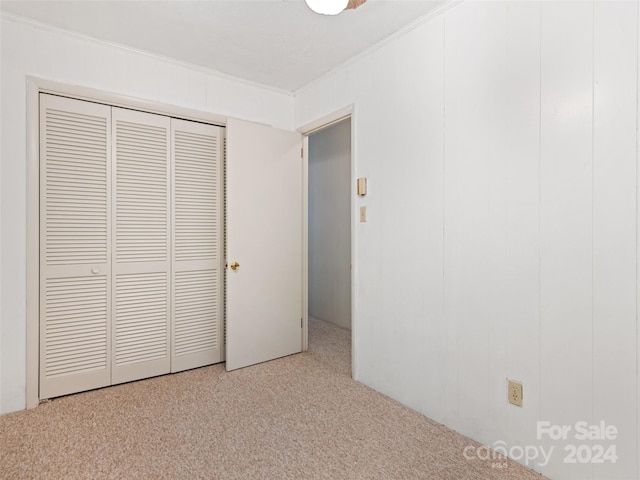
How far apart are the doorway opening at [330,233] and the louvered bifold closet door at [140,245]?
164 centimetres

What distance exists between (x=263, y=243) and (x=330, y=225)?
159 cm

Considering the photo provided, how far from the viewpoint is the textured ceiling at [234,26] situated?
6.61 feet

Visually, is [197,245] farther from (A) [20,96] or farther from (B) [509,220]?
(B) [509,220]

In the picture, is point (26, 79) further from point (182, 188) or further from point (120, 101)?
point (182, 188)

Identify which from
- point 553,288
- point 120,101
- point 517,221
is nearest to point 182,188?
point 120,101

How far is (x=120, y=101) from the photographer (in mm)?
2469

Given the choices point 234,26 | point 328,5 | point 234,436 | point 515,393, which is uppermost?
A: point 234,26

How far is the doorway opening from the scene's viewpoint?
4.14 m

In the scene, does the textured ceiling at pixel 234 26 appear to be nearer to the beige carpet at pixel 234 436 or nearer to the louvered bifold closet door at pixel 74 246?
the louvered bifold closet door at pixel 74 246

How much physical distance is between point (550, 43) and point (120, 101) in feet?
8.62

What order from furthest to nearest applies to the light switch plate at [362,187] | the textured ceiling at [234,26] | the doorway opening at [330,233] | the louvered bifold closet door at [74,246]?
the doorway opening at [330,233] → the light switch plate at [362,187] → the louvered bifold closet door at [74,246] → the textured ceiling at [234,26]

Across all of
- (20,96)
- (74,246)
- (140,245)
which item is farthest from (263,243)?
(20,96)

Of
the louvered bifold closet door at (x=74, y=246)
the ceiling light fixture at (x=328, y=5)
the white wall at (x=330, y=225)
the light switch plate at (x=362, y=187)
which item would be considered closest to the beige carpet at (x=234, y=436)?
the louvered bifold closet door at (x=74, y=246)

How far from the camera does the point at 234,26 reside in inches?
87.0
